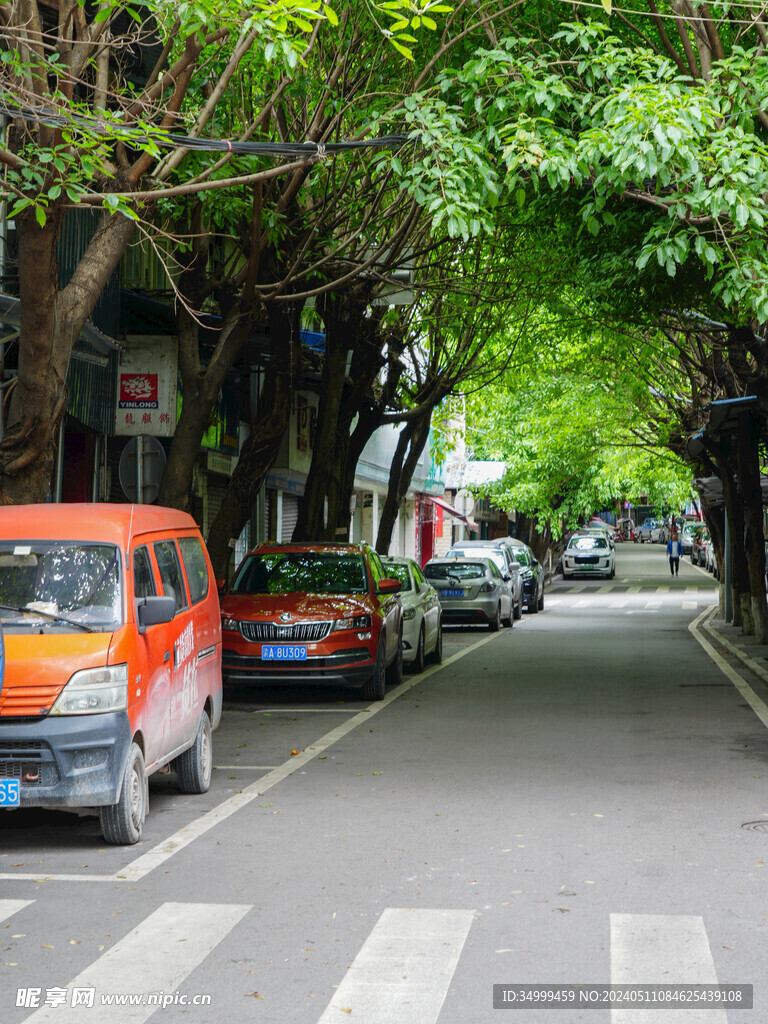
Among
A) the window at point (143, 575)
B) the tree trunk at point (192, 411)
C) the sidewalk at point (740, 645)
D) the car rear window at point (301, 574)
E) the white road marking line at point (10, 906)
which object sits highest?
the tree trunk at point (192, 411)

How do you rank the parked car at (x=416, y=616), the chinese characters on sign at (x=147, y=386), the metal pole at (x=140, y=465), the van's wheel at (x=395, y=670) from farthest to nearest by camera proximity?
the chinese characters on sign at (x=147, y=386) < the parked car at (x=416, y=616) < the van's wheel at (x=395, y=670) < the metal pole at (x=140, y=465)

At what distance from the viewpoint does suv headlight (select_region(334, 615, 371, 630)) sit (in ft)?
43.9

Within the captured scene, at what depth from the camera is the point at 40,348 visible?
32.6 feet

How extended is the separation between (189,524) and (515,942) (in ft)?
16.6

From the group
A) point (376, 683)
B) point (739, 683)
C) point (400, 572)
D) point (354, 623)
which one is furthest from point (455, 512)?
point (354, 623)

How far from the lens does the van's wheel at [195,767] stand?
8.77m

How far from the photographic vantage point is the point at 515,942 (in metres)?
5.40

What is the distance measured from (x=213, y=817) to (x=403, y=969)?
326 cm

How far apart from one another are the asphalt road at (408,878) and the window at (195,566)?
4.63 ft

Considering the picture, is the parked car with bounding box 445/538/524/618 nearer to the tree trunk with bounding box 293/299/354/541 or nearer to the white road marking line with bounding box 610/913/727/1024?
the tree trunk with bounding box 293/299/354/541

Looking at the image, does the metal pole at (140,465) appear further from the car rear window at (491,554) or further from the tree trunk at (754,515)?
the car rear window at (491,554)

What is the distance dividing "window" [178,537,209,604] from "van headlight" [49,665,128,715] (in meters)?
1.93

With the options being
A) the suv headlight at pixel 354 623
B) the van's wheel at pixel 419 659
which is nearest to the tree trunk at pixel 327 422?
the van's wheel at pixel 419 659

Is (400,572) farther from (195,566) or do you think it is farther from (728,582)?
(728,582)
